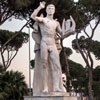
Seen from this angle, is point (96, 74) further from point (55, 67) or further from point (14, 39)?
point (55, 67)

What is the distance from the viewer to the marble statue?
9.60 meters

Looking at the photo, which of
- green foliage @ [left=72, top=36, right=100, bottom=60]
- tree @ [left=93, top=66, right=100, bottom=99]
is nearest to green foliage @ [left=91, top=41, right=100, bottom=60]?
green foliage @ [left=72, top=36, right=100, bottom=60]

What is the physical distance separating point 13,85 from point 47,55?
355 inches

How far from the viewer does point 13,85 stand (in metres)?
18.4

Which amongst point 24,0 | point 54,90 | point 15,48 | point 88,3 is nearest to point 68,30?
point 54,90

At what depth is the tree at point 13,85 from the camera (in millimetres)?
17884

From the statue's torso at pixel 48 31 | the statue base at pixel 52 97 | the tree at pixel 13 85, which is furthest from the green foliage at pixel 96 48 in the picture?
the statue base at pixel 52 97

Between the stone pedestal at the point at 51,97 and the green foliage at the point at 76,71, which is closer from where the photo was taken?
the stone pedestal at the point at 51,97

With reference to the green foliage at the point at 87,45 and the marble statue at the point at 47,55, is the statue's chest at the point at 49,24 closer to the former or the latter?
the marble statue at the point at 47,55

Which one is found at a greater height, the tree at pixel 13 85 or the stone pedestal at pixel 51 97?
the tree at pixel 13 85

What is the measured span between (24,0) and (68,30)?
42.2 ft

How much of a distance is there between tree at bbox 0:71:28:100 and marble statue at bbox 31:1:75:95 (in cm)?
807

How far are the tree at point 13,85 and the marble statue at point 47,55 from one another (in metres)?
8.07

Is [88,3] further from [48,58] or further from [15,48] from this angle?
[48,58]
